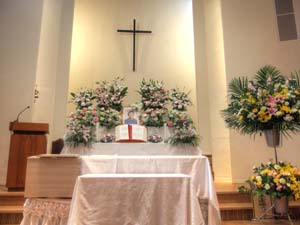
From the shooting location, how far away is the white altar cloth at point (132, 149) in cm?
307

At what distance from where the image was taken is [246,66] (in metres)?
4.83

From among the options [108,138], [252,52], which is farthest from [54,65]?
[252,52]

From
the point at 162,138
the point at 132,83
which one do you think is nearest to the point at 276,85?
the point at 162,138

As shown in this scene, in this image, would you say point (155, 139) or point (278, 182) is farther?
point (155, 139)

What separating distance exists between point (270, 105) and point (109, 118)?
1856 millimetres

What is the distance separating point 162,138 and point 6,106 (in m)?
2.75

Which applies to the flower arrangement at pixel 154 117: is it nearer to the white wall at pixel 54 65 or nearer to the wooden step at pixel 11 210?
the wooden step at pixel 11 210

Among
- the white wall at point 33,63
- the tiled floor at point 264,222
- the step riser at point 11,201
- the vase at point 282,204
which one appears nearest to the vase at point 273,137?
the vase at point 282,204

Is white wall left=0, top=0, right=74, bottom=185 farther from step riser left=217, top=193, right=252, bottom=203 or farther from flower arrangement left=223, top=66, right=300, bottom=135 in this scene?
flower arrangement left=223, top=66, right=300, bottom=135

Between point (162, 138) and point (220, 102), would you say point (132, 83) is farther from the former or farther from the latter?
point (162, 138)

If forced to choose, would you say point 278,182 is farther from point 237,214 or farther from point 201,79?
point 201,79

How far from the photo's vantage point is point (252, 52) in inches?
192

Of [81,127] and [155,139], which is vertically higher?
[81,127]

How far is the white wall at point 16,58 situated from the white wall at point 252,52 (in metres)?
3.43
